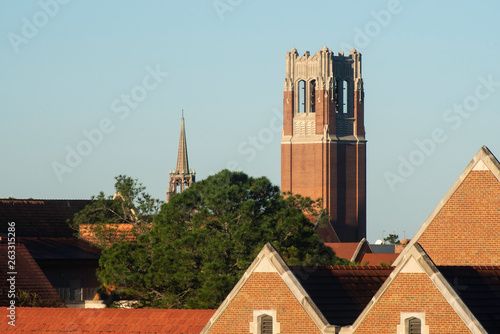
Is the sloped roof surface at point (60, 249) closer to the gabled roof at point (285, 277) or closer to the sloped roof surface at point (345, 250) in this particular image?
the gabled roof at point (285, 277)

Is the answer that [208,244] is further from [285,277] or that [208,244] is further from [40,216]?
[285,277]

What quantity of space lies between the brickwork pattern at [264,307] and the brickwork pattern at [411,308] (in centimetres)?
122

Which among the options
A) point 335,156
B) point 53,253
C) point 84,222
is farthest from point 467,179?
point 335,156

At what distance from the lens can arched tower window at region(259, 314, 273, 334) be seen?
20.7 meters

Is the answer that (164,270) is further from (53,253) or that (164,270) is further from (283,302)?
(283,302)

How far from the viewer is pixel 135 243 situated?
51500mm

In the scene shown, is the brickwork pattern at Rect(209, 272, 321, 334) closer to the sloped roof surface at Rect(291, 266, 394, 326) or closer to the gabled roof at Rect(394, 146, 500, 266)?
the sloped roof surface at Rect(291, 266, 394, 326)

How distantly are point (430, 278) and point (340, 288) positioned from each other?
224 centimetres

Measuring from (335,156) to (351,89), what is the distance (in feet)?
38.7

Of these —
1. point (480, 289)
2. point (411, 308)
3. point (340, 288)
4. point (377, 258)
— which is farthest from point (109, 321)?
point (377, 258)

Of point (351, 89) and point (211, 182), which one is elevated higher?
point (351, 89)

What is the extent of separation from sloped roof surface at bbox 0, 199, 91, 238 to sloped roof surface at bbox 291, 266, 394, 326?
4600 cm

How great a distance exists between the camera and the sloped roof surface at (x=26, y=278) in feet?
114

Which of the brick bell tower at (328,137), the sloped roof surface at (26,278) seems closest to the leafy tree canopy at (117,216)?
the sloped roof surface at (26,278)
